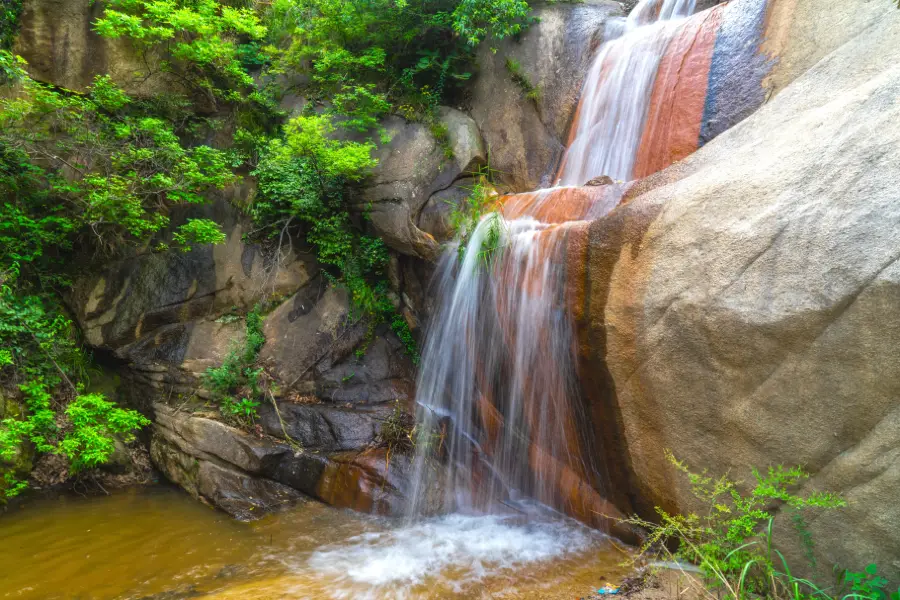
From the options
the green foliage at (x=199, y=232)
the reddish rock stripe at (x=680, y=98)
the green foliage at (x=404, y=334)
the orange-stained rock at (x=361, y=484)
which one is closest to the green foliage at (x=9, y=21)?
the green foliage at (x=199, y=232)

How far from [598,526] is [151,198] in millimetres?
7338

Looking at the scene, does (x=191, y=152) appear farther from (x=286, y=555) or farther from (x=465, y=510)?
(x=465, y=510)

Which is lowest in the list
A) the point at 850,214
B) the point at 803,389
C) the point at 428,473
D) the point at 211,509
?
the point at 211,509

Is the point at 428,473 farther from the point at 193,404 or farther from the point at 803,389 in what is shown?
the point at 803,389

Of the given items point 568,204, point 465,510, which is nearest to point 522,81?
point 568,204

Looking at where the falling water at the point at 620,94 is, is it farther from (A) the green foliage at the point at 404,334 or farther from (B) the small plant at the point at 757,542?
(B) the small plant at the point at 757,542

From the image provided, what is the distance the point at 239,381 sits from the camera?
6.09 metres

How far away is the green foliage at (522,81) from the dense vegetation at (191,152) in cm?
53

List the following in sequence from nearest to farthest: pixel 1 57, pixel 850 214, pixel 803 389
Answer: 1. pixel 850 214
2. pixel 803 389
3. pixel 1 57

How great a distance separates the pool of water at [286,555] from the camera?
362 cm

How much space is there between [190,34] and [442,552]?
825cm

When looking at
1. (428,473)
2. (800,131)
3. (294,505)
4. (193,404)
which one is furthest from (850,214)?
(193,404)

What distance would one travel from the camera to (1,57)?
16.7 ft

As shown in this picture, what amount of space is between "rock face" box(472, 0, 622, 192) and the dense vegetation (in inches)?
16.8
